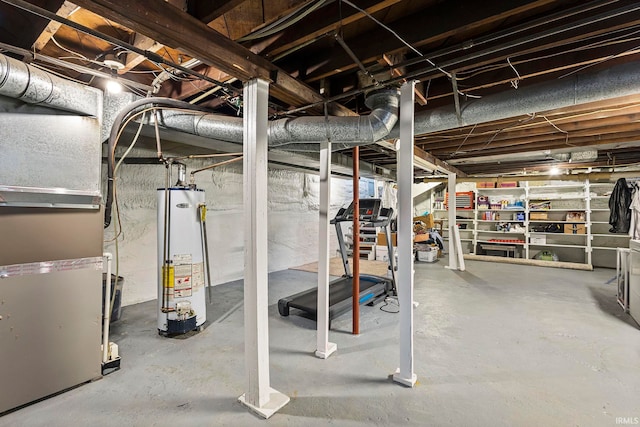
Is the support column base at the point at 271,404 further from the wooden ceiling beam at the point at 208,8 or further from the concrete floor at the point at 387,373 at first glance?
the wooden ceiling beam at the point at 208,8

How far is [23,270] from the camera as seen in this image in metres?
1.72

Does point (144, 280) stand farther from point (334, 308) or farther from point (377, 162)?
point (377, 162)

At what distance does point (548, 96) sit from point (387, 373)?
2.20 m

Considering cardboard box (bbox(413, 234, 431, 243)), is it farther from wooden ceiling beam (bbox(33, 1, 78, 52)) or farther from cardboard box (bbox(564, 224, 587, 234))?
wooden ceiling beam (bbox(33, 1, 78, 52))

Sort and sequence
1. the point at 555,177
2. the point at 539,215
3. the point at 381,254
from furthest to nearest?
1. the point at 539,215
2. the point at 555,177
3. the point at 381,254

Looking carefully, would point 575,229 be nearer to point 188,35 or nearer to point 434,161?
point 434,161

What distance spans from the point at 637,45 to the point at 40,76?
3599 millimetres

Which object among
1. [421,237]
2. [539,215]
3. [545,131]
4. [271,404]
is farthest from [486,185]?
[271,404]

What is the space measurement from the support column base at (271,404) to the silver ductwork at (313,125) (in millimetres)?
1788

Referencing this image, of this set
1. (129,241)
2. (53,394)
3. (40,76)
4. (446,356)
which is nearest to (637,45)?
(446,356)

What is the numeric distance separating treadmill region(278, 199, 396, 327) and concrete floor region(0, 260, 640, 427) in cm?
14

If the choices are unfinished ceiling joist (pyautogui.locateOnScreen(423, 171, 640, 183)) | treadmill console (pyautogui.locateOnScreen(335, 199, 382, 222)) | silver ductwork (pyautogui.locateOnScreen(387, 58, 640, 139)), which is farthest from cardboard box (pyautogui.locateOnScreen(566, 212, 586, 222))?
silver ductwork (pyautogui.locateOnScreen(387, 58, 640, 139))

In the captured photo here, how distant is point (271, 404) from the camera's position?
173 cm

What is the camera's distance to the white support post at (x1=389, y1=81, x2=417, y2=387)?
1960mm
